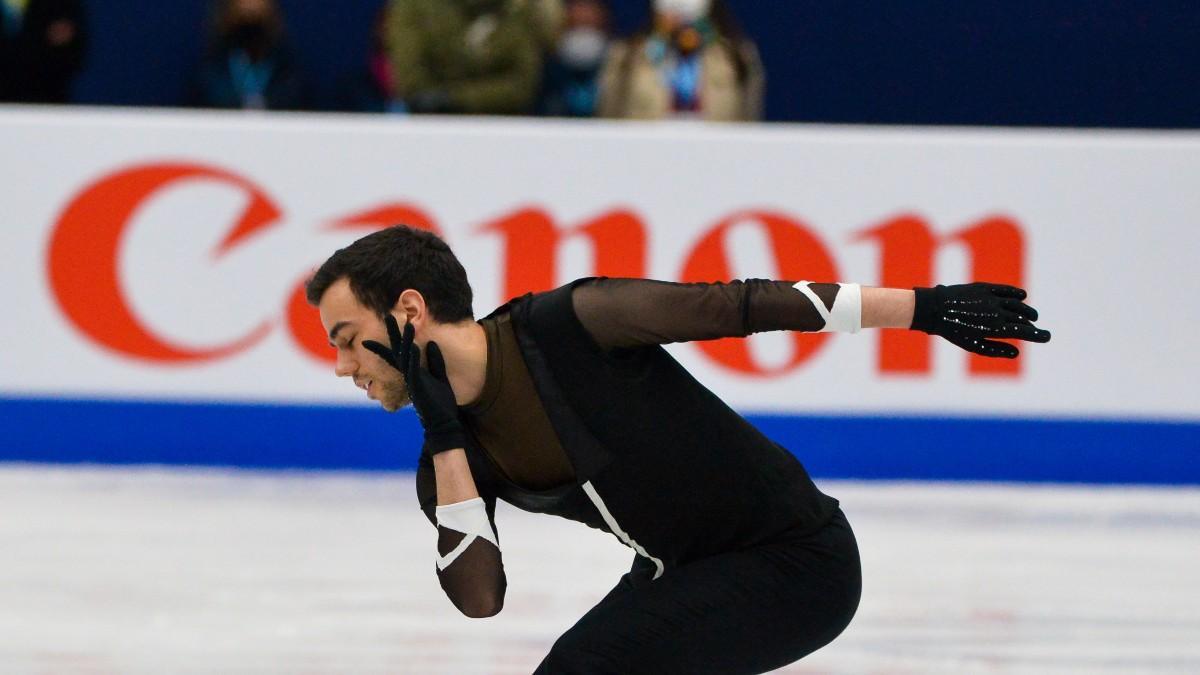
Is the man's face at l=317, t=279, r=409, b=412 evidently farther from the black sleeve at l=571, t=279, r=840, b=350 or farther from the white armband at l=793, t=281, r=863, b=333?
the white armband at l=793, t=281, r=863, b=333

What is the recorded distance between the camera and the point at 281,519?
223 inches

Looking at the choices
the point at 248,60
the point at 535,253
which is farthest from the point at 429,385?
Answer: the point at 248,60

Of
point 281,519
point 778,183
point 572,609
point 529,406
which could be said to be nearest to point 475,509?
point 529,406

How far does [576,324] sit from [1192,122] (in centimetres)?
807

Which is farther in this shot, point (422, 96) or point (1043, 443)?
point (422, 96)

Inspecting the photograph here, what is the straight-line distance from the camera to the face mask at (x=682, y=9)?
23.3 ft

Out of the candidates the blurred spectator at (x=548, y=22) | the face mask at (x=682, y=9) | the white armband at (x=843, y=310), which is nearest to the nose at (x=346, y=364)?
the white armband at (x=843, y=310)

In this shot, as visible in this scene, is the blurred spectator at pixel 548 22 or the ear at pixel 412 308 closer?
the ear at pixel 412 308

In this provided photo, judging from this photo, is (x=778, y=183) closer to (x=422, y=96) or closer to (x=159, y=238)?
(x=422, y=96)

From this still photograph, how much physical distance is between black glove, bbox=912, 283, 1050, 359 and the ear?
0.70 metres

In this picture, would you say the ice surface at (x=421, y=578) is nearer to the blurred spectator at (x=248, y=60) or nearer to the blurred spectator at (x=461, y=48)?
the blurred spectator at (x=461, y=48)

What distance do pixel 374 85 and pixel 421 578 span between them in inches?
163

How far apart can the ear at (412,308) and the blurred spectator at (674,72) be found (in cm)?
458

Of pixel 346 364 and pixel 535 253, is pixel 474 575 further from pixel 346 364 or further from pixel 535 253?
pixel 535 253
